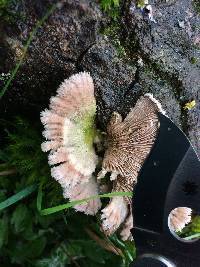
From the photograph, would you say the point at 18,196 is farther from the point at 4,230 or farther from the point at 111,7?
the point at 111,7

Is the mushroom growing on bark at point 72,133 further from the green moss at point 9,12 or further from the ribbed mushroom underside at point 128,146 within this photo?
the green moss at point 9,12

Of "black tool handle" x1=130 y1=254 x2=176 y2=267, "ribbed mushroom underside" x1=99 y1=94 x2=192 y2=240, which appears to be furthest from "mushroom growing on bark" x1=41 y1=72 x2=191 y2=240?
"black tool handle" x1=130 y1=254 x2=176 y2=267

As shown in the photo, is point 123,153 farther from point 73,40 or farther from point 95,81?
point 73,40

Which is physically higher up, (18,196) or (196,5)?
(196,5)

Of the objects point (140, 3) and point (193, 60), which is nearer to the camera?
point (140, 3)

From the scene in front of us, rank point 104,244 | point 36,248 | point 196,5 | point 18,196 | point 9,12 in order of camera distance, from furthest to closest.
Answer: point 104,244 → point 36,248 → point 18,196 → point 196,5 → point 9,12

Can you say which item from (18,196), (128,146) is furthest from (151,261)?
(18,196)

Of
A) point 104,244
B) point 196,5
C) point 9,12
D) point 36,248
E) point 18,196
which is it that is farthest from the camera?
point 104,244

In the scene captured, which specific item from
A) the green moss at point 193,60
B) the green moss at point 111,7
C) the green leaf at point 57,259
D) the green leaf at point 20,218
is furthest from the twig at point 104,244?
the green moss at point 111,7
